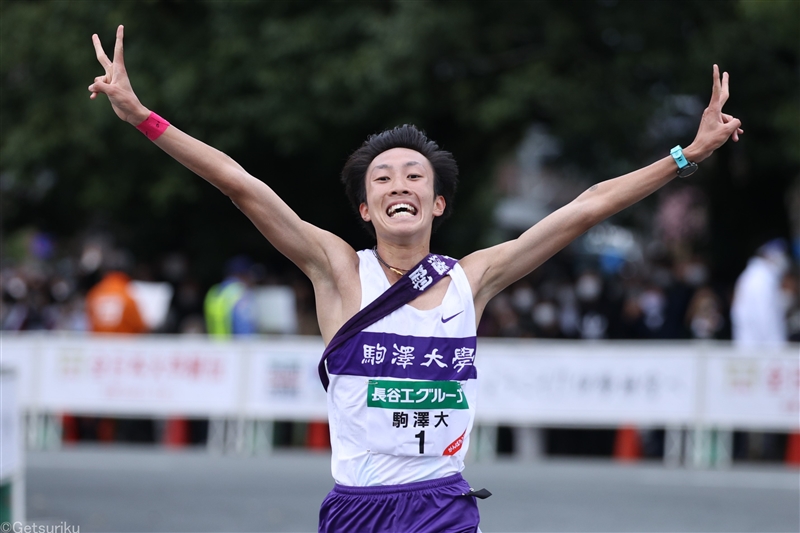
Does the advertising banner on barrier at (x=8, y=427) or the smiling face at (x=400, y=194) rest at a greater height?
the smiling face at (x=400, y=194)

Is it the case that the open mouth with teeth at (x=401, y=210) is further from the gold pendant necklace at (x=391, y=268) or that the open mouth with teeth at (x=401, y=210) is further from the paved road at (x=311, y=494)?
the paved road at (x=311, y=494)

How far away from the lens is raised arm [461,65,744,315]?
435 centimetres

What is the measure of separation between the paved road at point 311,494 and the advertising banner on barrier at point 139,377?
1.76 ft

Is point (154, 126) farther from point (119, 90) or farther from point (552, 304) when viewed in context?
point (552, 304)

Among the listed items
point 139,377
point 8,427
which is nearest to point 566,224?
point 8,427

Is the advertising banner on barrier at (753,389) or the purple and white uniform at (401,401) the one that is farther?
the advertising banner on barrier at (753,389)

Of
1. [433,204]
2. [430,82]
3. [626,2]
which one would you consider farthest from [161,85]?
[433,204]

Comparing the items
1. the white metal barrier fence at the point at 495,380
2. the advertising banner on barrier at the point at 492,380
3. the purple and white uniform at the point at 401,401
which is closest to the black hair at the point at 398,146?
the purple and white uniform at the point at 401,401

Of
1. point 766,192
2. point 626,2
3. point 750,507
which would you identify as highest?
point 626,2

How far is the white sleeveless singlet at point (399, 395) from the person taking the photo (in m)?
4.02

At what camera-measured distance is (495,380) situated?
13.4 meters

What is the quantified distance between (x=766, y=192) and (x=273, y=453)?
28.5ft

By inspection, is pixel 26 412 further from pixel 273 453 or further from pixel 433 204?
pixel 433 204

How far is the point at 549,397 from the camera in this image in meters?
13.3
